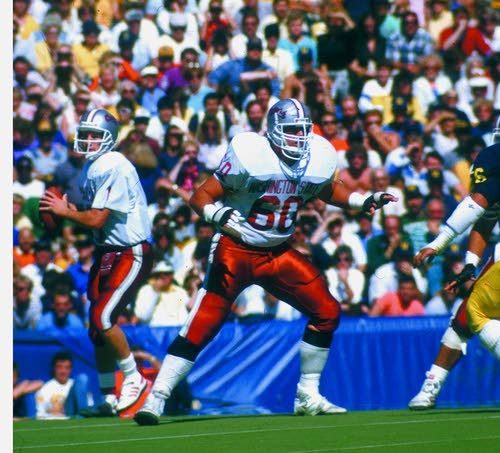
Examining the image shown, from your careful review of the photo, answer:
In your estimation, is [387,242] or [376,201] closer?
[376,201]

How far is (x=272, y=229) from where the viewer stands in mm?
7938

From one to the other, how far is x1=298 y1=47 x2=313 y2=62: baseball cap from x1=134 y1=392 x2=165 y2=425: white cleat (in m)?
7.46

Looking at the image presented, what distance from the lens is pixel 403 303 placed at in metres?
10.9

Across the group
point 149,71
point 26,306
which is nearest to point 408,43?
point 149,71

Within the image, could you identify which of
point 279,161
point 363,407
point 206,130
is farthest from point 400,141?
point 279,161

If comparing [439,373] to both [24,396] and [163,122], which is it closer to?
[24,396]

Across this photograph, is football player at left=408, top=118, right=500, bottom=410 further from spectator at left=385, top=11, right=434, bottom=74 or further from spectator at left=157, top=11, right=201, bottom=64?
spectator at left=157, top=11, right=201, bottom=64

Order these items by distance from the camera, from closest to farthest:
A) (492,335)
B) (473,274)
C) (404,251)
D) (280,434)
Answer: (280,434), (492,335), (473,274), (404,251)

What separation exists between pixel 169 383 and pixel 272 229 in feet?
3.58

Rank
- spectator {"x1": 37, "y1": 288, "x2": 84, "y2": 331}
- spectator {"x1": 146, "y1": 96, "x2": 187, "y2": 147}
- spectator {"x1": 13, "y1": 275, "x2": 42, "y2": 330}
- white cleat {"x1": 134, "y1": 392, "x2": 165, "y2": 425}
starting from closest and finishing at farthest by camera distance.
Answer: white cleat {"x1": 134, "y1": 392, "x2": 165, "y2": 425} → spectator {"x1": 37, "y1": 288, "x2": 84, "y2": 331} → spectator {"x1": 13, "y1": 275, "x2": 42, "y2": 330} → spectator {"x1": 146, "y1": 96, "x2": 187, "y2": 147}

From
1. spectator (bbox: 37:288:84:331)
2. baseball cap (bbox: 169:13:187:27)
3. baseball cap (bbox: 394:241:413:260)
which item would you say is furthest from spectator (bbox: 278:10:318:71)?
spectator (bbox: 37:288:84:331)

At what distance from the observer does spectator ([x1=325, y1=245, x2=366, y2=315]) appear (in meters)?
11.4

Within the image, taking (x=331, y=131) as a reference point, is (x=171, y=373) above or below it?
below

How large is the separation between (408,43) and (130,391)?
738 cm
